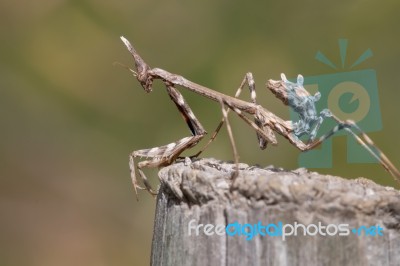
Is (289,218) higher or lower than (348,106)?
lower

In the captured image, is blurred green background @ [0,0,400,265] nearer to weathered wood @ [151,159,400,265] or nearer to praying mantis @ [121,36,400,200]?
praying mantis @ [121,36,400,200]

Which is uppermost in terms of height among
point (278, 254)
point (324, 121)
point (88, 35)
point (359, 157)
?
point (88, 35)

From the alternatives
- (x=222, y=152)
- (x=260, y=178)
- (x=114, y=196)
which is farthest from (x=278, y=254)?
(x=114, y=196)

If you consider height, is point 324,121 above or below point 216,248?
above

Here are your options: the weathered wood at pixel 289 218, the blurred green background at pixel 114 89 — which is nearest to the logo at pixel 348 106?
the weathered wood at pixel 289 218

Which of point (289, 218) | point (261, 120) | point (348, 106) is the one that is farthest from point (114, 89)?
point (289, 218)

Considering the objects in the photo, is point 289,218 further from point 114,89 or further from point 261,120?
point 114,89

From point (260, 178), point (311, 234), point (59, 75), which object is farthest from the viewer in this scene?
point (59, 75)

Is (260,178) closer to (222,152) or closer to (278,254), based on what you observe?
(278,254)

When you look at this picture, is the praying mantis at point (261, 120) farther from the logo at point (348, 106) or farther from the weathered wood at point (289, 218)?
the weathered wood at point (289, 218)
